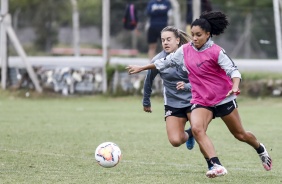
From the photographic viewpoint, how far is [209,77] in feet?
27.0

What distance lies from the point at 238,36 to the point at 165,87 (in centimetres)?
1670

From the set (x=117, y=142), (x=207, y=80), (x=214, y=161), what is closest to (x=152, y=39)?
(x=117, y=142)

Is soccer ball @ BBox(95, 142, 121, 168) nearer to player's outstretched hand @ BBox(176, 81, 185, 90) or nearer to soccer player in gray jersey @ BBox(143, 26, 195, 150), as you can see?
soccer player in gray jersey @ BBox(143, 26, 195, 150)

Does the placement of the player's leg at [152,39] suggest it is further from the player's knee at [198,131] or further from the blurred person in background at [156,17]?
the player's knee at [198,131]

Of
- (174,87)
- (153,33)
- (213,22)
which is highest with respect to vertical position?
(213,22)

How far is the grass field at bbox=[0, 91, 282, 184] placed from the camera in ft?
27.0

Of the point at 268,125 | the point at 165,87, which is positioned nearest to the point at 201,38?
the point at 165,87

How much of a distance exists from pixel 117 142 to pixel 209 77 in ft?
11.8

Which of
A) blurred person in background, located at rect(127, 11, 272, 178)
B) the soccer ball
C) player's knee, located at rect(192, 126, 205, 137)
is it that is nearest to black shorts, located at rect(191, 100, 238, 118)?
blurred person in background, located at rect(127, 11, 272, 178)

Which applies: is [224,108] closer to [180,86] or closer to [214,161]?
[214,161]

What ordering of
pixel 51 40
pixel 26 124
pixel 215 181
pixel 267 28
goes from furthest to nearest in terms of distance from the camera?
pixel 51 40, pixel 267 28, pixel 26 124, pixel 215 181

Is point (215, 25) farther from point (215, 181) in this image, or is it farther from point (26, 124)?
point (26, 124)

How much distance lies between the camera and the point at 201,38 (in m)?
8.20

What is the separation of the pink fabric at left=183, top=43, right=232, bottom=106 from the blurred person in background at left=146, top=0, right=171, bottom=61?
34.2ft
